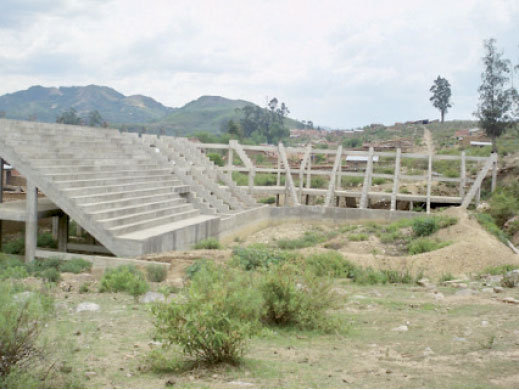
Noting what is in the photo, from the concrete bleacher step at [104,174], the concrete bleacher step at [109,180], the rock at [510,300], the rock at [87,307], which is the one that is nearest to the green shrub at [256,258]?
the rock at [87,307]

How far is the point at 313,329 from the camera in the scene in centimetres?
806

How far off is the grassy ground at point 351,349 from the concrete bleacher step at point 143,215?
6.26m

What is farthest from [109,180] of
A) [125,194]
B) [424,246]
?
[424,246]

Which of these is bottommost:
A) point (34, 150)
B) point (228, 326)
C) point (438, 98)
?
point (228, 326)

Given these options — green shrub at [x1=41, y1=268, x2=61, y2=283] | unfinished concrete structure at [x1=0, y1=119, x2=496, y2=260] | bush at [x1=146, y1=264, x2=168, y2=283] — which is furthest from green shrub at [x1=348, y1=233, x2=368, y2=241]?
green shrub at [x1=41, y1=268, x2=61, y2=283]

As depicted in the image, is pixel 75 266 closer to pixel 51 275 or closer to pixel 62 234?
pixel 51 275

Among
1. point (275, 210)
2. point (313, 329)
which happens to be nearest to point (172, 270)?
point (313, 329)

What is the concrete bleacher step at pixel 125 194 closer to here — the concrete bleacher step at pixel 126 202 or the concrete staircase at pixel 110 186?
the concrete staircase at pixel 110 186

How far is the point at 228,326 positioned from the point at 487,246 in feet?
38.8

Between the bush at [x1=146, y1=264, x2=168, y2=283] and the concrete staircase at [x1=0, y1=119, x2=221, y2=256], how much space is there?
93.2 inches

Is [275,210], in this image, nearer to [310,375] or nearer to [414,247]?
[414,247]

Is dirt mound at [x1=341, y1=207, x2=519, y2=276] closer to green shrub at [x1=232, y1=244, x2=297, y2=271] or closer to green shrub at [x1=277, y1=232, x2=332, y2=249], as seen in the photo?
green shrub at [x1=232, y1=244, x2=297, y2=271]

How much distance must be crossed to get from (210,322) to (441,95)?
3253 inches

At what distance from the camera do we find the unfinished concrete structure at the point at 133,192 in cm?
1595
